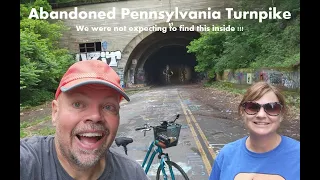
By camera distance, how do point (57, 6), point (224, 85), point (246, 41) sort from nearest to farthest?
point (57, 6) < point (246, 41) < point (224, 85)

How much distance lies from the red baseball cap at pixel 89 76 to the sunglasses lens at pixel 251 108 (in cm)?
85

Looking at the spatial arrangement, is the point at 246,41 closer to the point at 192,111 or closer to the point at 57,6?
the point at 192,111

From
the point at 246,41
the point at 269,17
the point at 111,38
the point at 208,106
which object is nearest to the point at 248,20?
the point at 269,17

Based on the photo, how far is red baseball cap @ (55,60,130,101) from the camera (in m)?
1.21

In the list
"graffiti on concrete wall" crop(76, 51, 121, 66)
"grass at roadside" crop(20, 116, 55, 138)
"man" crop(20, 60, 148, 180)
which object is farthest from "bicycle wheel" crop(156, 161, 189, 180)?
"grass at roadside" crop(20, 116, 55, 138)

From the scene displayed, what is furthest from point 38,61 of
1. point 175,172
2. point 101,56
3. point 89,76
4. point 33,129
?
point 89,76

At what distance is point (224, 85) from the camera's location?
4840 mm

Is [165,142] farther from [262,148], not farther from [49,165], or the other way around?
[49,165]

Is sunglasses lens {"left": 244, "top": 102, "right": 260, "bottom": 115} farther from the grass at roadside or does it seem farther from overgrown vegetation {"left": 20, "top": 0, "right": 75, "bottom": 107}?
the grass at roadside

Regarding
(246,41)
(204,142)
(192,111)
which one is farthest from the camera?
(192,111)

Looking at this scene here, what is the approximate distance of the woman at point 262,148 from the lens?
1.57m

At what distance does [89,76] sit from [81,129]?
239 mm

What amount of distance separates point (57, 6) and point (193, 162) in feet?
8.47

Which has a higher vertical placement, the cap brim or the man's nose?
the cap brim
